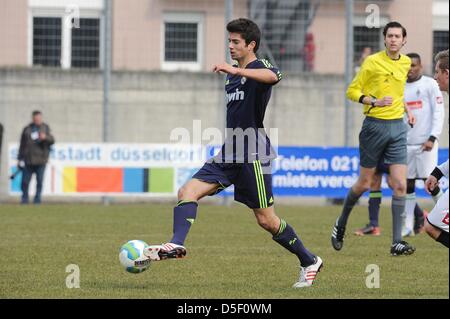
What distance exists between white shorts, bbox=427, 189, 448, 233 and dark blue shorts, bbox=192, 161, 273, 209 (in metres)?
1.41

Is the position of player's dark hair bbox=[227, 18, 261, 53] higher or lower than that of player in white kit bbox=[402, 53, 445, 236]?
higher

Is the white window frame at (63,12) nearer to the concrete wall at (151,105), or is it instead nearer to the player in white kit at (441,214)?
the concrete wall at (151,105)

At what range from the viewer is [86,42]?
77.5 feet

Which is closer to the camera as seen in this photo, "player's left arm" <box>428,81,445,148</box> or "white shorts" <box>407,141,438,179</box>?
"player's left arm" <box>428,81,445,148</box>

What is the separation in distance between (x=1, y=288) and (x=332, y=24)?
1595 cm

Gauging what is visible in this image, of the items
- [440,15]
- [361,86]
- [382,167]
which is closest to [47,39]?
[440,15]

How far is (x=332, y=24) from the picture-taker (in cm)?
2392

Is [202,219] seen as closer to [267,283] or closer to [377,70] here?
Result: [377,70]

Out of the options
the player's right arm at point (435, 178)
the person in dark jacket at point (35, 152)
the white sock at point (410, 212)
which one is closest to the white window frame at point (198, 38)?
the person in dark jacket at point (35, 152)

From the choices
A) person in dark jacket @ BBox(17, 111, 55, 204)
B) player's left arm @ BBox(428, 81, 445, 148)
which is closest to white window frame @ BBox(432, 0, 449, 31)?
person in dark jacket @ BBox(17, 111, 55, 204)

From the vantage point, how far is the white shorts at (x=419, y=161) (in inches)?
599

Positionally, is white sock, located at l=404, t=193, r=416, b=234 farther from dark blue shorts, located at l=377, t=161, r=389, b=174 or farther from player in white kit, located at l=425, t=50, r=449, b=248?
player in white kit, located at l=425, t=50, r=449, b=248

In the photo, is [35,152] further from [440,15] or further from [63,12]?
[440,15]

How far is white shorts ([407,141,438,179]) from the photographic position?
49.9ft
